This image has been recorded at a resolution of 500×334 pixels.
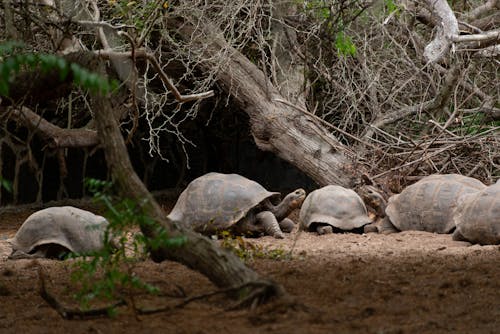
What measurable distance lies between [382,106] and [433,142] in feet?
5.57

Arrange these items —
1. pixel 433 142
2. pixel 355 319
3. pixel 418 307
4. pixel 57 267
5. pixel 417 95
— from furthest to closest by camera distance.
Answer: pixel 417 95 < pixel 433 142 < pixel 57 267 < pixel 418 307 < pixel 355 319

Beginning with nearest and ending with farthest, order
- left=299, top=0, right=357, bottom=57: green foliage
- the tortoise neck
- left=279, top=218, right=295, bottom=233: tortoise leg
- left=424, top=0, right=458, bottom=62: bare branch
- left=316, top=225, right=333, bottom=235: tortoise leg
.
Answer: left=316, top=225, right=333, bottom=235: tortoise leg
left=299, top=0, right=357, bottom=57: green foliage
the tortoise neck
left=279, top=218, right=295, bottom=233: tortoise leg
left=424, top=0, right=458, bottom=62: bare branch

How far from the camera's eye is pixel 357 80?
32.1 ft

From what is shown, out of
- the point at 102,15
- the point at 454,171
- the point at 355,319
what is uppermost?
the point at 102,15

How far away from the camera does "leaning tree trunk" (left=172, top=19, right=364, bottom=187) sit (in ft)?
28.2

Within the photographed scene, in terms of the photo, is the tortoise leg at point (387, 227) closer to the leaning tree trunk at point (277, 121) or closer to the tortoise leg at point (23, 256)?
the leaning tree trunk at point (277, 121)

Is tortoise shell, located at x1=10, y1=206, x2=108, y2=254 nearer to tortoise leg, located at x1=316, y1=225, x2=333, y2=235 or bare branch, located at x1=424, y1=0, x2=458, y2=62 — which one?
tortoise leg, located at x1=316, y1=225, x2=333, y2=235

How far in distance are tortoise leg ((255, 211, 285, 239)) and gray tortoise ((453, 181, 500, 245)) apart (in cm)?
159

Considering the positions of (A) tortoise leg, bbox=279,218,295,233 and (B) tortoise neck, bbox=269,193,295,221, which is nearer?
(B) tortoise neck, bbox=269,193,295,221

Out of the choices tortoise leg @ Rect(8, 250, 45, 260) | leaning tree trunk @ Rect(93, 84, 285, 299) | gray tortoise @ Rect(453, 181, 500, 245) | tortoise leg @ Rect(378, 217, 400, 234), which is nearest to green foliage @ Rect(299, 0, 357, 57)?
tortoise leg @ Rect(378, 217, 400, 234)

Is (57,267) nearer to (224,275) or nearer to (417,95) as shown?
(224,275)

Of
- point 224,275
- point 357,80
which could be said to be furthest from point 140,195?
point 357,80

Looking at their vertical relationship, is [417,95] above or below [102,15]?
below

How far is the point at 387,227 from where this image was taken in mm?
7473
